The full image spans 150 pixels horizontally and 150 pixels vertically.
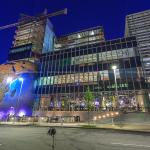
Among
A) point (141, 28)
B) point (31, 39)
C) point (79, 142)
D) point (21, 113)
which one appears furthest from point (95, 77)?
point (141, 28)

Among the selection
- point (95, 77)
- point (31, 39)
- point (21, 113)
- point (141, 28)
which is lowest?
point (21, 113)

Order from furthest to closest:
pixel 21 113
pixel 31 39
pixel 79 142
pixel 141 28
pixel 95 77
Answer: pixel 141 28 < pixel 31 39 < pixel 21 113 < pixel 95 77 < pixel 79 142

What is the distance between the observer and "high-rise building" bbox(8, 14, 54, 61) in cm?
7075

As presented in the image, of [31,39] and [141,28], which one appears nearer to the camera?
[31,39]

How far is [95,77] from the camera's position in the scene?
4062 cm

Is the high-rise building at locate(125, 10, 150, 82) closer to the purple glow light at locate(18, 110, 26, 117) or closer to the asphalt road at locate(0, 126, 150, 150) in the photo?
the purple glow light at locate(18, 110, 26, 117)

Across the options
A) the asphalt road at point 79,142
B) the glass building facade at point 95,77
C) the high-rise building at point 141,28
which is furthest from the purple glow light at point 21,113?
the high-rise building at point 141,28

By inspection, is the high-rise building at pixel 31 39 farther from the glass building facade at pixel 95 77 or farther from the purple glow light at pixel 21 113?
the purple glow light at pixel 21 113

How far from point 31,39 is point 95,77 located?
51.5m

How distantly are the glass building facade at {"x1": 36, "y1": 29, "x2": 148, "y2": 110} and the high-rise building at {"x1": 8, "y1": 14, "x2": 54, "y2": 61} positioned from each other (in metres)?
25.2

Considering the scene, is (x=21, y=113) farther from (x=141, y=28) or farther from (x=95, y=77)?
(x=141, y=28)

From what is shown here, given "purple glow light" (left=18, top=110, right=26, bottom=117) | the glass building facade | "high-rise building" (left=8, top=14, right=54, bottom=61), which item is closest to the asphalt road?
the glass building facade

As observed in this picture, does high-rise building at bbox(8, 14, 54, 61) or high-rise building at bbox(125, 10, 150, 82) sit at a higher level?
high-rise building at bbox(125, 10, 150, 82)

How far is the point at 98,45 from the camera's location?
1793 inches
